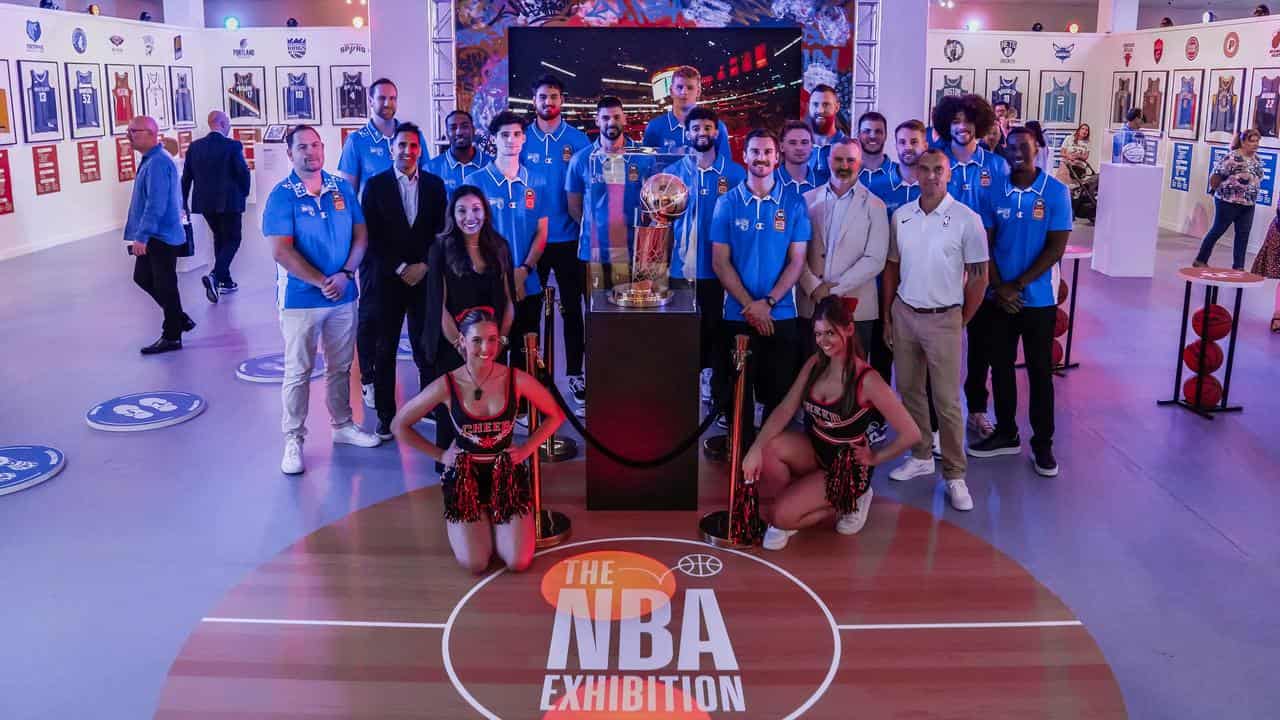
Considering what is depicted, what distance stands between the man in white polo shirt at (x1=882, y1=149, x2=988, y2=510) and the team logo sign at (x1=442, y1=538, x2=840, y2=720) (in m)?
1.26

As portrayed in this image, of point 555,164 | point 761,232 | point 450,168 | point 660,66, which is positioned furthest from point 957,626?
point 660,66

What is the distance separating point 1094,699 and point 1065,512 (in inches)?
66.7

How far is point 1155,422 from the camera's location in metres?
6.32

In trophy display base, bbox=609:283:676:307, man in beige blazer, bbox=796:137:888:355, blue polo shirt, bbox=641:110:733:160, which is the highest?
blue polo shirt, bbox=641:110:733:160

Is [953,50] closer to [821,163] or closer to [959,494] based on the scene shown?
[821,163]

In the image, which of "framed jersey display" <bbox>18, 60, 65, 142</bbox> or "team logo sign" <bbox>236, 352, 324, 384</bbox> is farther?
"framed jersey display" <bbox>18, 60, 65, 142</bbox>

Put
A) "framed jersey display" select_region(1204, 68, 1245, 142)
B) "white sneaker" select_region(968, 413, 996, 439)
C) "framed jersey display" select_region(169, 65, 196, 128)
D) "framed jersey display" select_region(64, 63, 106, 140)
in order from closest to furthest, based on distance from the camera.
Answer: "white sneaker" select_region(968, 413, 996, 439), "framed jersey display" select_region(1204, 68, 1245, 142), "framed jersey display" select_region(64, 63, 106, 140), "framed jersey display" select_region(169, 65, 196, 128)

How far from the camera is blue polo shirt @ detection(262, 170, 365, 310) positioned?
526cm

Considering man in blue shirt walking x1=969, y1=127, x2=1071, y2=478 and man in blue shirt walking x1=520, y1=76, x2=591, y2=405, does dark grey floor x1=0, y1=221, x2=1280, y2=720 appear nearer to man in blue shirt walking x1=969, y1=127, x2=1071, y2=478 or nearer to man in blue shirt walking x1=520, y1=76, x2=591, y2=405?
man in blue shirt walking x1=969, y1=127, x2=1071, y2=478

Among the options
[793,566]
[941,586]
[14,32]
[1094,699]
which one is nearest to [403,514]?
[793,566]

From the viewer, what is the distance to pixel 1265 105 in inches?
493

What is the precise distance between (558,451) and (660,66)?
229 inches

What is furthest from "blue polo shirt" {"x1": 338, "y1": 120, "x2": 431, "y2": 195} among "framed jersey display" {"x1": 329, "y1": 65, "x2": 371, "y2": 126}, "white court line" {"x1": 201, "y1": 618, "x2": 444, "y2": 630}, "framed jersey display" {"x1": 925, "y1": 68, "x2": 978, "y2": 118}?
"framed jersey display" {"x1": 925, "y1": 68, "x2": 978, "y2": 118}

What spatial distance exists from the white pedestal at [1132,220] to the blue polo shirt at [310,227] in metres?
8.67
